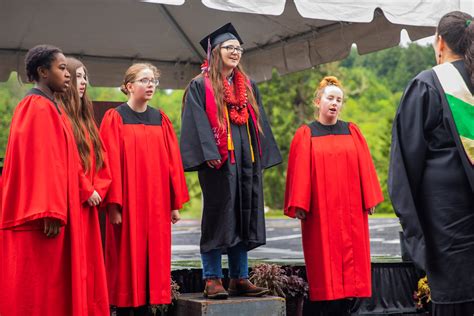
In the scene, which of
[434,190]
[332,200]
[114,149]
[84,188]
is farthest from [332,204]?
[434,190]

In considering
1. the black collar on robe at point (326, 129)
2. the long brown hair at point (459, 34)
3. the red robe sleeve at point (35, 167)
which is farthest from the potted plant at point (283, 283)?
the long brown hair at point (459, 34)

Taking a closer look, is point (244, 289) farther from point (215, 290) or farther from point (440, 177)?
point (440, 177)

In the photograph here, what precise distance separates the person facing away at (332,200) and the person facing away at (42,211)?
7.22 ft

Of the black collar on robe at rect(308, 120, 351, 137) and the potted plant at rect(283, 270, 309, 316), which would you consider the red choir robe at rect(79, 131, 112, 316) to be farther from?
the black collar on robe at rect(308, 120, 351, 137)

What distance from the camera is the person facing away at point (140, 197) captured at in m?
5.61

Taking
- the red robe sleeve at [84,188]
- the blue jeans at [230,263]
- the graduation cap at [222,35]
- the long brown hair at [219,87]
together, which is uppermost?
the graduation cap at [222,35]

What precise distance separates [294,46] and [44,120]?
4.34 meters

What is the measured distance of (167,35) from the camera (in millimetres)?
9258

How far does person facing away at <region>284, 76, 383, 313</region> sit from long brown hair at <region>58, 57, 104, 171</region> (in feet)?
6.14

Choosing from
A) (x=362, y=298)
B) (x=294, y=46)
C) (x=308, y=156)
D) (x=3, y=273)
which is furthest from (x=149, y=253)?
(x=294, y=46)

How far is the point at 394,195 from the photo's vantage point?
391cm

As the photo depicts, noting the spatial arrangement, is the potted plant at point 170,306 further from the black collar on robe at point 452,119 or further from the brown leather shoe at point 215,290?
the black collar on robe at point 452,119

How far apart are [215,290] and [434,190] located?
2252 millimetres

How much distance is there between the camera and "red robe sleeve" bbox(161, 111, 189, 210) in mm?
5863
